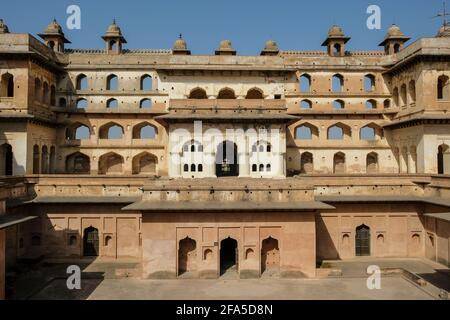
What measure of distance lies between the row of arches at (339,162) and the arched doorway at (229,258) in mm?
12706

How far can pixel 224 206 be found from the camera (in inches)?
696

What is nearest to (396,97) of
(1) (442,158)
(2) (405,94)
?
(2) (405,94)

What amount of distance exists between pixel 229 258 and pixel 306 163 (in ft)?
48.9

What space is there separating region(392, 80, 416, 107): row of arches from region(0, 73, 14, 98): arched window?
30.3 meters

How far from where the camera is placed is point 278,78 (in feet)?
99.9

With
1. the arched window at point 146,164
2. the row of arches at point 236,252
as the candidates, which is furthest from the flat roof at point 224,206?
the arched window at point 146,164

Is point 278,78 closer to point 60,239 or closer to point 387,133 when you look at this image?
point 387,133

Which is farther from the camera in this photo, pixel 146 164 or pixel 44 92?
pixel 146 164

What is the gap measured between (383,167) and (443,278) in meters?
15.0

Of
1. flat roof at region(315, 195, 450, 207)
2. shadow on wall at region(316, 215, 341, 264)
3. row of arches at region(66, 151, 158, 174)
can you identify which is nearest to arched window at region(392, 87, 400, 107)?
flat roof at region(315, 195, 450, 207)

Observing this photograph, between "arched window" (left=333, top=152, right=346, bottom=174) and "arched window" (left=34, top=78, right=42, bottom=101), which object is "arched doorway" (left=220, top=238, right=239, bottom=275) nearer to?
"arched window" (left=333, top=152, right=346, bottom=174)

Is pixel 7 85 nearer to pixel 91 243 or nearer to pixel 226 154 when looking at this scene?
pixel 91 243

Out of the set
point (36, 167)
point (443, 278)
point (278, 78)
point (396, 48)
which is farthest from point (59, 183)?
point (396, 48)
